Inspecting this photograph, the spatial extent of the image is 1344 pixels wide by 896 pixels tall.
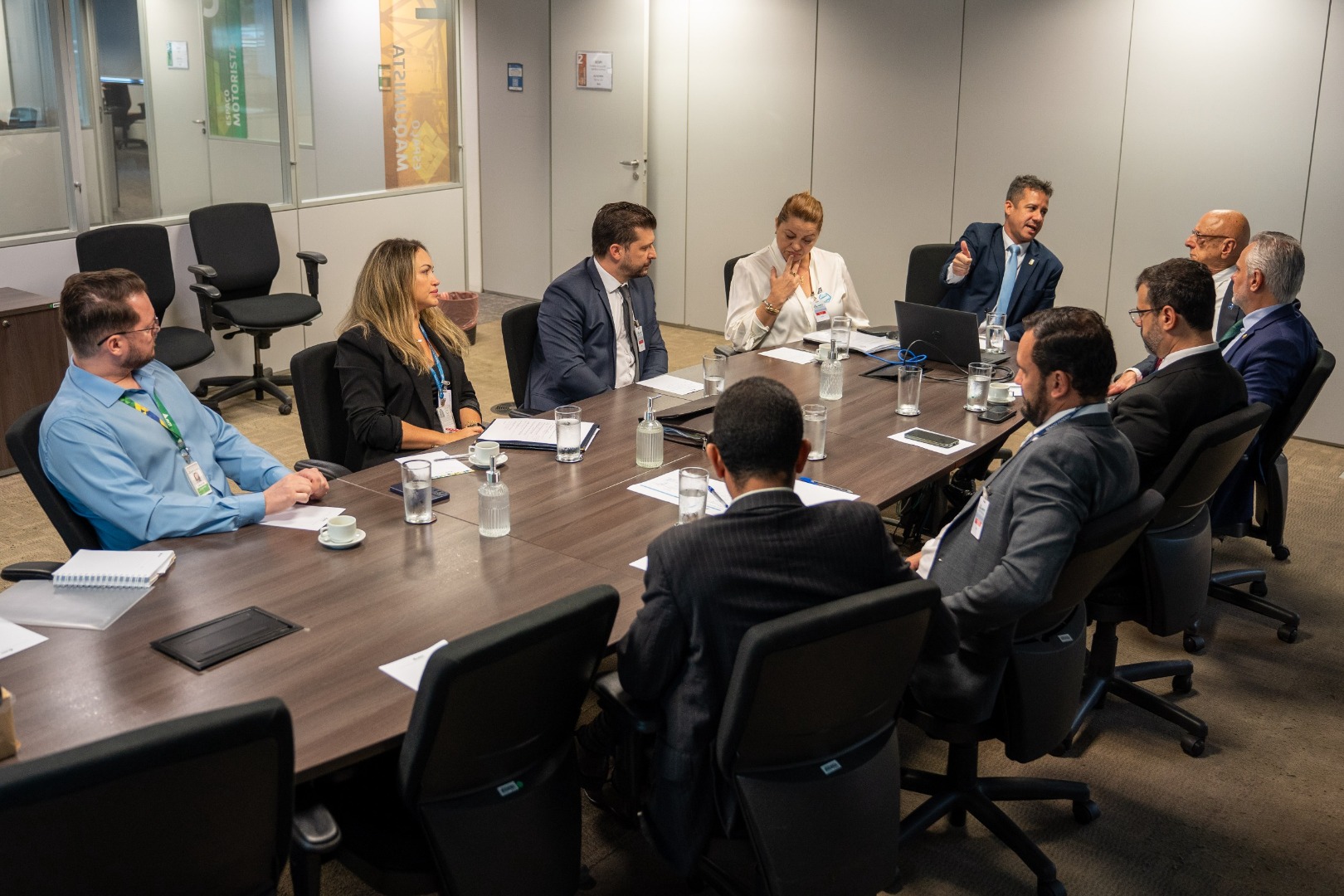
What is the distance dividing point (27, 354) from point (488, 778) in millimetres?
4199

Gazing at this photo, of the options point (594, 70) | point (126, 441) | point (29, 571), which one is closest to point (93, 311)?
point (126, 441)

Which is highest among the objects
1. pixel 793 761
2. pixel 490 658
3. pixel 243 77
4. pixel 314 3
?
pixel 314 3

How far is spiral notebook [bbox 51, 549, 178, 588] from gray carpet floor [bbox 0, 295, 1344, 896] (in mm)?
356

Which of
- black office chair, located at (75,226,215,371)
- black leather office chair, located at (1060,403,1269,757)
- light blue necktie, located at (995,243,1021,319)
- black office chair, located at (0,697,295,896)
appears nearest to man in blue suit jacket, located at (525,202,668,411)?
light blue necktie, located at (995,243,1021,319)

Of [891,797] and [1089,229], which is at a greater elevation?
[1089,229]

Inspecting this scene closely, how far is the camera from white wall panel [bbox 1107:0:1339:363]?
6105mm

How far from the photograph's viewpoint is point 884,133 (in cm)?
746

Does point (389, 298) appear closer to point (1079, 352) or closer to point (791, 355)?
point (791, 355)

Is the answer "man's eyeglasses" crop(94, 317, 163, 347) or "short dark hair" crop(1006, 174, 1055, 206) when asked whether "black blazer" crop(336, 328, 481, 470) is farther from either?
"short dark hair" crop(1006, 174, 1055, 206)

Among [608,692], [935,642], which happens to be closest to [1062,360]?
[935,642]

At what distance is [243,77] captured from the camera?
6793mm

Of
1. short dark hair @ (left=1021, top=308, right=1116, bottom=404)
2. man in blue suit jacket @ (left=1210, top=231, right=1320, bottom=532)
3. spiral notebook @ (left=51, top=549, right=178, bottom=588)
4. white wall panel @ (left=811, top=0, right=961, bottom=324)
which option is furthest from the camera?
white wall panel @ (left=811, top=0, right=961, bottom=324)

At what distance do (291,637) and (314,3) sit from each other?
579 cm

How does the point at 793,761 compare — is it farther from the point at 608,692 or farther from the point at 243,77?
the point at 243,77
